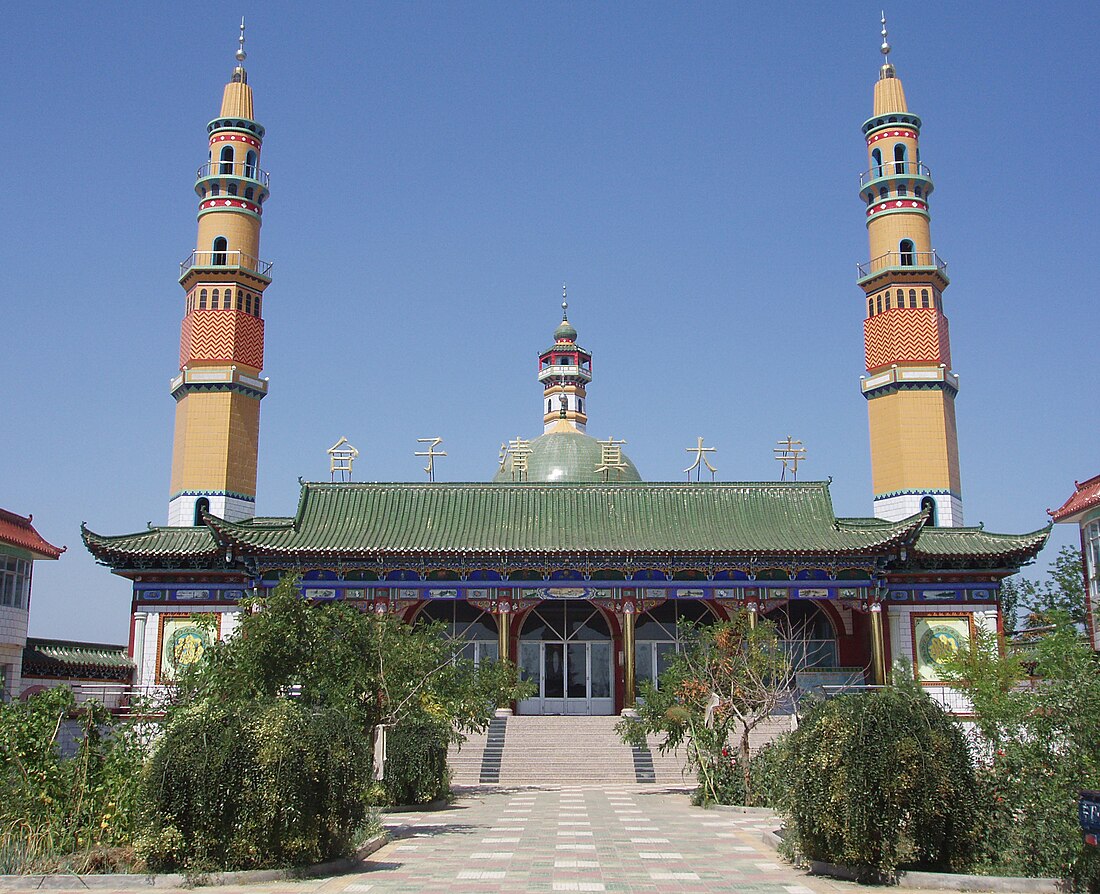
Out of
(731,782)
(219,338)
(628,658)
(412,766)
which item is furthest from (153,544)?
(731,782)

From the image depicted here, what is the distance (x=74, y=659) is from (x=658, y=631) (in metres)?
18.7

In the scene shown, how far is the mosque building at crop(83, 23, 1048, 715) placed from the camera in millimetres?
37344

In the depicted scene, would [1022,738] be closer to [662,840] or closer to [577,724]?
[662,840]

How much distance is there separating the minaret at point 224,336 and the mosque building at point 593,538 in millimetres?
78

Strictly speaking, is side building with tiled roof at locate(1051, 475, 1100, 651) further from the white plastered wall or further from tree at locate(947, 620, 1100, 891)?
tree at locate(947, 620, 1100, 891)

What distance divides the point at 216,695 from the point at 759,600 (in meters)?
23.4

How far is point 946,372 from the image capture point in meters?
41.9

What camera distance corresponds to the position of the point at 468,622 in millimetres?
39750

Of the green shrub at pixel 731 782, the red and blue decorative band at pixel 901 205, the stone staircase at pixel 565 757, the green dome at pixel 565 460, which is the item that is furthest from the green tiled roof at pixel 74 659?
the red and blue decorative band at pixel 901 205

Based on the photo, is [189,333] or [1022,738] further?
[189,333]

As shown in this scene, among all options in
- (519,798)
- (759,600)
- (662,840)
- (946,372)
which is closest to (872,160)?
(946,372)

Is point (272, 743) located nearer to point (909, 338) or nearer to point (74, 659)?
point (74, 659)

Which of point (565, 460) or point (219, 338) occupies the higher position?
point (219, 338)

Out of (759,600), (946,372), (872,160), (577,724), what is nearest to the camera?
(577,724)
